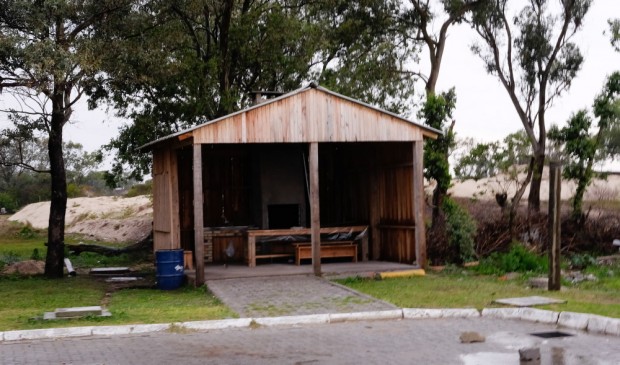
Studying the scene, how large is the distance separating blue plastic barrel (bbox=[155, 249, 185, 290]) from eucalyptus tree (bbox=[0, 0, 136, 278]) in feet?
13.7

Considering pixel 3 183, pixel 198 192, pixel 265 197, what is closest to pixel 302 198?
pixel 265 197

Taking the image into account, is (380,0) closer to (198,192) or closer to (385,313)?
(198,192)

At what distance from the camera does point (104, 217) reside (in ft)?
158

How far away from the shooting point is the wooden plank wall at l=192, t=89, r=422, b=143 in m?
15.4

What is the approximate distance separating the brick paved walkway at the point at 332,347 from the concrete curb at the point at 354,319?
0.19m

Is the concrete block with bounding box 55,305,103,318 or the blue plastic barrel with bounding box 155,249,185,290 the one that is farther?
the blue plastic barrel with bounding box 155,249,185,290

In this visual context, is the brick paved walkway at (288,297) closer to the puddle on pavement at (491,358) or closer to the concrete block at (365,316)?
the concrete block at (365,316)

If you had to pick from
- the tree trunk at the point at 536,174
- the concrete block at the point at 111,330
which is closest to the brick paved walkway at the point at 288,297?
the concrete block at the point at 111,330

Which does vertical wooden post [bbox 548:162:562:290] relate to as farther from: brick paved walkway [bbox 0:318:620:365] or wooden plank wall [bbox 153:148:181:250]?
wooden plank wall [bbox 153:148:181:250]

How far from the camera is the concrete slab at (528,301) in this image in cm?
1196

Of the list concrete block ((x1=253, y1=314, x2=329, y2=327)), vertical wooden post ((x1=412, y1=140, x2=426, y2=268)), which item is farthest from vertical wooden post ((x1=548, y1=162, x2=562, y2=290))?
concrete block ((x1=253, y1=314, x2=329, y2=327))

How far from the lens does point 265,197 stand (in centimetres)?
1981

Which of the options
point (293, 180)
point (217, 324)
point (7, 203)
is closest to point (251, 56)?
point (293, 180)

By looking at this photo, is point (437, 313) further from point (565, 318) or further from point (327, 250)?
point (327, 250)
